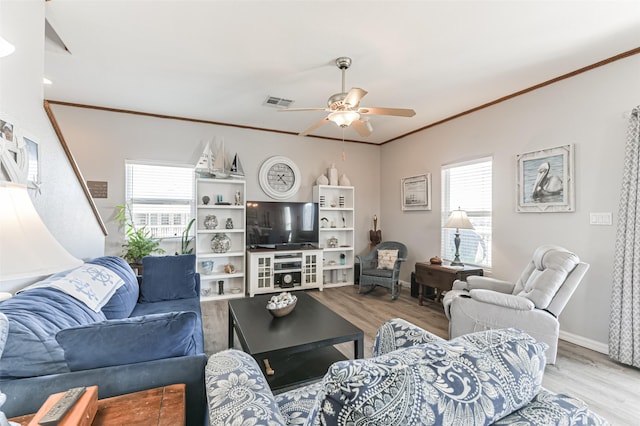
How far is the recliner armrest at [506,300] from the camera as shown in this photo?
245 centimetres

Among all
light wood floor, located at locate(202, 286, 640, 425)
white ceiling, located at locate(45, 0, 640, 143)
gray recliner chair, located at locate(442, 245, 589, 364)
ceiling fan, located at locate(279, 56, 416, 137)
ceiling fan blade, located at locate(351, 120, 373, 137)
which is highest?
white ceiling, located at locate(45, 0, 640, 143)

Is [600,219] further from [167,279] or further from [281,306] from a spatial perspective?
[167,279]

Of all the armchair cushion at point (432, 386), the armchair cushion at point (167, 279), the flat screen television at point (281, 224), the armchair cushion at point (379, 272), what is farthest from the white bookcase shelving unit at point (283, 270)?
the armchair cushion at point (432, 386)

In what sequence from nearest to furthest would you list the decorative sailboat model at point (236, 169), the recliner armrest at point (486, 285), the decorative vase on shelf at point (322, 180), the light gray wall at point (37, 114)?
the light gray wall at point (37, 114) → the recliner armrest at point (486, 285) → the decorative sailboat model at point (236, 169) → the decorative vase on shelf at point (322, 180)

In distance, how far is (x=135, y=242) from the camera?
3865mm

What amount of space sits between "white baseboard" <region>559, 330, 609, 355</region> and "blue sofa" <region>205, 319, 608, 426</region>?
281cm

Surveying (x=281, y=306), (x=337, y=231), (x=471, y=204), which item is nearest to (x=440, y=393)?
(x=281, y=306)

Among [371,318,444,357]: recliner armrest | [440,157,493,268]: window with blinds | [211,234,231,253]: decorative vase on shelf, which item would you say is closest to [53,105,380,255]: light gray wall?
[211,234,231,253]: decorative vase on shelf

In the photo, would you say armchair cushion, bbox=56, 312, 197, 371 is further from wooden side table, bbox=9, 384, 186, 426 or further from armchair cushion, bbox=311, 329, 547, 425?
armchair cushion, bbox=311, 329, 547, 425

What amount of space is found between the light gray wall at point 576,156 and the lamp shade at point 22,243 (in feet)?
13.0

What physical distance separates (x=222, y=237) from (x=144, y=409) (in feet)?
12.4

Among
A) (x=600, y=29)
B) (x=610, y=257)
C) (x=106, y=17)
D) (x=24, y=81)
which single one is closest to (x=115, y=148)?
(x=106, y=17)

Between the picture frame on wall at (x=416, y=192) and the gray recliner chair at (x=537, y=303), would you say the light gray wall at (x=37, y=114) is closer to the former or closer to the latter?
the gray recliner chair at (x=537, y=303)

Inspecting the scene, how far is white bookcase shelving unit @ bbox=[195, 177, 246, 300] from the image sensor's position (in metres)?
4.56
